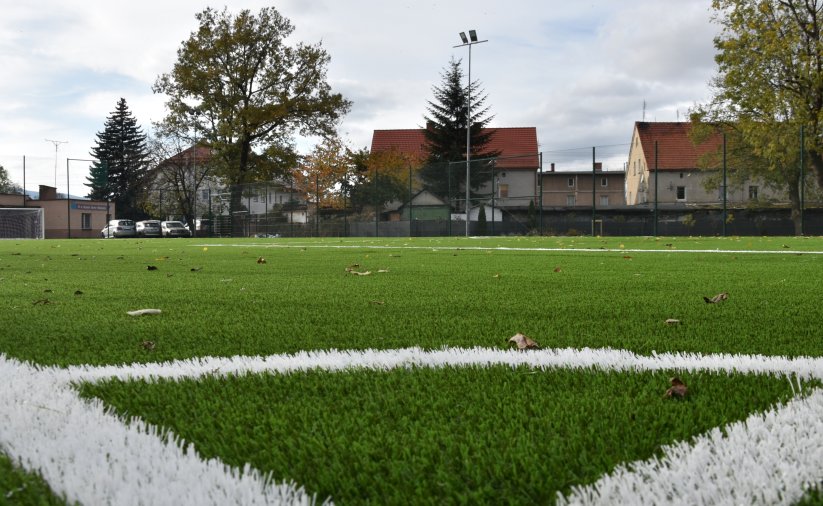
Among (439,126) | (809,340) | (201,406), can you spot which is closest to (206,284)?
(201,406)

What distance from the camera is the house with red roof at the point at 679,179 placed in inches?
981

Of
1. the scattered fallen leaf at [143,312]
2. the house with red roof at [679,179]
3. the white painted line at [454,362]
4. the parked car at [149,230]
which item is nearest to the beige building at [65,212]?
the parked car at [149,230]

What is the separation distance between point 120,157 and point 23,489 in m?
71.1

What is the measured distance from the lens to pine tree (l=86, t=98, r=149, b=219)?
61.7 metres

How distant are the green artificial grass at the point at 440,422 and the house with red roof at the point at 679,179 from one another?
22528 millimetres

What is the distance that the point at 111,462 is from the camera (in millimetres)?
1138

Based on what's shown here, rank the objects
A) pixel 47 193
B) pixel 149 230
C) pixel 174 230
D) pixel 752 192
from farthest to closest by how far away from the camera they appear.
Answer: pixel 47 193 → pixel 174 230 → pixel 149 230 → pixel 752 192

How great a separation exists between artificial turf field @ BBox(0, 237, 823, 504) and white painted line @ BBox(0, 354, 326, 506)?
0.02 metres

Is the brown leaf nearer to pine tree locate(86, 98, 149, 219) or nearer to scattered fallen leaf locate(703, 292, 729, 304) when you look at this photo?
scattered fallen leaf locate(703, 292, 729, 304)

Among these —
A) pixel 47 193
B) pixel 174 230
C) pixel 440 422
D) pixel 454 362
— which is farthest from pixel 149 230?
pixel 440 422

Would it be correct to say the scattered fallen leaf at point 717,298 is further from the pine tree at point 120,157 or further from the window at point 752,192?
the pine tree at point 120,157

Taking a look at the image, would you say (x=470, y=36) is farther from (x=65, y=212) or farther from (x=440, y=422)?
(x=65, y=212)

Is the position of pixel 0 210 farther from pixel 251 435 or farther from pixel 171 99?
pixel 251 435

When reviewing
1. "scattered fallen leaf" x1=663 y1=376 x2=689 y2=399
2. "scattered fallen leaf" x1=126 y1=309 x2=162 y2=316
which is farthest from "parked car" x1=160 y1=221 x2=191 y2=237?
"scattered fallen leaf" x1=663 y1=376 x2=689 y2=399
